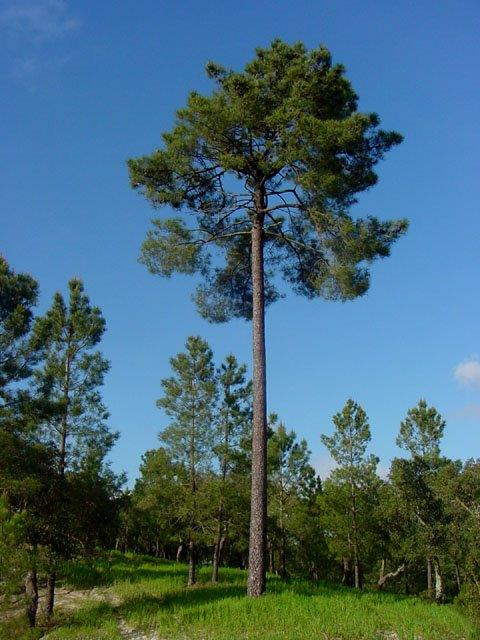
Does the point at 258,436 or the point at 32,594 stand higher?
the point at 258,436

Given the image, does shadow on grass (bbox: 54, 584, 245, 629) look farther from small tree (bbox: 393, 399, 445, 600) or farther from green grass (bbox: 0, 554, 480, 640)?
small tree (bbox: 393, 399, 445, 600)

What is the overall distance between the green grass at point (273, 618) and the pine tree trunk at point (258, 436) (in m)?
0.65

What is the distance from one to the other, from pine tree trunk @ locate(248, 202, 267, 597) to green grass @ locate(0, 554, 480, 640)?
65 cm

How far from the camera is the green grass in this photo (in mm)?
9148

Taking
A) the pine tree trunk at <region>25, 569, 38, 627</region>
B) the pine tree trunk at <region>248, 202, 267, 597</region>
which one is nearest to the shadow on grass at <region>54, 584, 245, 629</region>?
the pine tree trunk at <region>25, 569, 38, 627</region>

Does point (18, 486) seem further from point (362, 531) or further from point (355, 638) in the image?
point (362, 531)

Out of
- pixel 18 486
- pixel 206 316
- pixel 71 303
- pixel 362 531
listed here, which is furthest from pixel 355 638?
pixel 362 531

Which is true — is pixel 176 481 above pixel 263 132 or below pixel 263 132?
below

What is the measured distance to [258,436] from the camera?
1276cm

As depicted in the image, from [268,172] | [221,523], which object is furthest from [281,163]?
[221,523]

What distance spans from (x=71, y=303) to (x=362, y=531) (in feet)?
61.7

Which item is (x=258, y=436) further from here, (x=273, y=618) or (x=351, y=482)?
(x=351, y=482)

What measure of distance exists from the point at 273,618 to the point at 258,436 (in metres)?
3.89

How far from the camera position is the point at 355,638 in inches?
348
